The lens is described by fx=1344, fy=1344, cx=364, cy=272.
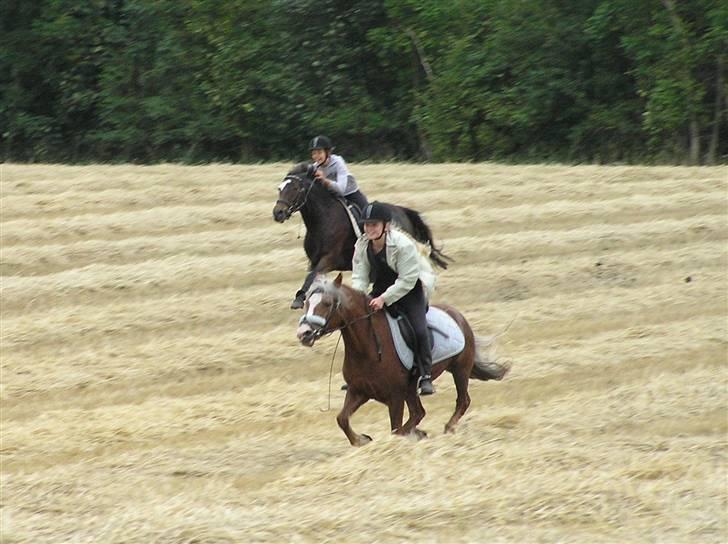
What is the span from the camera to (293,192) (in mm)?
15453

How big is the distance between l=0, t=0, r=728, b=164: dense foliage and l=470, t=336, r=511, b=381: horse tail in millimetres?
25743

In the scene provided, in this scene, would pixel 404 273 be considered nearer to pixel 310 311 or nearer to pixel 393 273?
pixel 393 273

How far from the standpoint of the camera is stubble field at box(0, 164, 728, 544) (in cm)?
824

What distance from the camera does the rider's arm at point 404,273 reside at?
11281mm

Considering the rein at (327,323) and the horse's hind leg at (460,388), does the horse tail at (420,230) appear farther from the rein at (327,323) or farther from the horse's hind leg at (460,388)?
the rein at (327,323)

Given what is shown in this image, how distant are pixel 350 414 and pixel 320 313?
1.18 meters

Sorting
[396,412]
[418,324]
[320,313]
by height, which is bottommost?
[396,412]

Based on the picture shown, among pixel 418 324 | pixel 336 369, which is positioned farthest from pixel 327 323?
pixel 336 369

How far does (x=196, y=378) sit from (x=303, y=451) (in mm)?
3340

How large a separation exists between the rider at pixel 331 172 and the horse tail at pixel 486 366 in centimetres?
366

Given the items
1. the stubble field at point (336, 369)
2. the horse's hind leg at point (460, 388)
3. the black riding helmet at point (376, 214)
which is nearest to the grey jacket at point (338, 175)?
the stubble field at point (336, 369)

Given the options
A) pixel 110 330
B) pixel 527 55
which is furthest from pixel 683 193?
pixel 527 55

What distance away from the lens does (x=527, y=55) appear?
132 feet

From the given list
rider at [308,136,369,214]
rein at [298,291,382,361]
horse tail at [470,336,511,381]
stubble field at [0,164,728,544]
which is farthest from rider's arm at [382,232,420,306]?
rider at [308,136,369,214]
